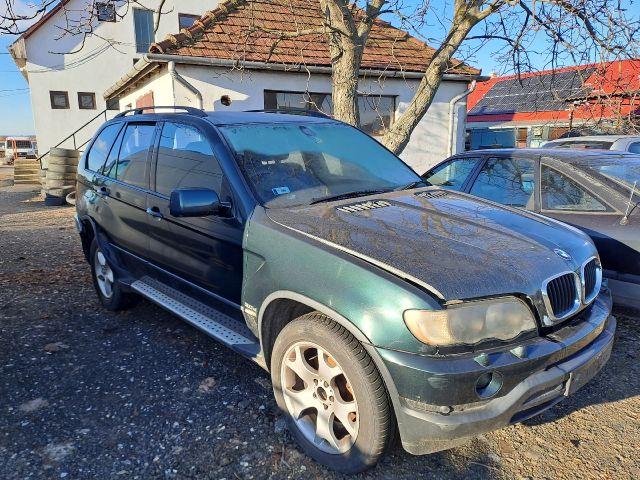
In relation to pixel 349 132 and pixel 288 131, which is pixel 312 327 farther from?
pixel 349 132

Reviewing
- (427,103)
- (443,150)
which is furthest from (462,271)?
(443,150)

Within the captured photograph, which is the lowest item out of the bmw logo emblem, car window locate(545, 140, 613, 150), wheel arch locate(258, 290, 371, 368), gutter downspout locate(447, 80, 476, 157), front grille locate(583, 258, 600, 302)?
wheel arch locate(258, 290, 371, 368)

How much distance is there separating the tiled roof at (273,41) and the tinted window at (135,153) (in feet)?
18.1

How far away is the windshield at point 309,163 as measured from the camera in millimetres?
2992

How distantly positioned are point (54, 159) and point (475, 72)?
1136 cm

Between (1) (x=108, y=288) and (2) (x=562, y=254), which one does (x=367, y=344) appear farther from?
(1) (x=108, y=288)

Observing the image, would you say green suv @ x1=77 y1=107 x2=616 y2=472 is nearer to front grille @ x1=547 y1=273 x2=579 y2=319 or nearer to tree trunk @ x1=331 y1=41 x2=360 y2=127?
front grille @ x1=547 y1=273 x2=579 y2=319

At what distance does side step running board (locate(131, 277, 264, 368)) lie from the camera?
2.82 m

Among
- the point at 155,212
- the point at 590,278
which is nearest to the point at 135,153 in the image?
the point at 155,212

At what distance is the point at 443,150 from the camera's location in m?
13.0

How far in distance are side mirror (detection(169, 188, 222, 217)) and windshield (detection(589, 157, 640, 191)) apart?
11.0 feet

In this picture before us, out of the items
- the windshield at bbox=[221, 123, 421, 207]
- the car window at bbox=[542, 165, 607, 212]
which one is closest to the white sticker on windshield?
the windshield at bbox=[221, 123, 421, 207]

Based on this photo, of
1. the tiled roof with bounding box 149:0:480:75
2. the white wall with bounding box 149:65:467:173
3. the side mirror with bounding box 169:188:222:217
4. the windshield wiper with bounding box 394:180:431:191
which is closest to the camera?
the side mirror with bounding box 169:188:222:217

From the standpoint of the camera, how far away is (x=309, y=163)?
3.28 m
